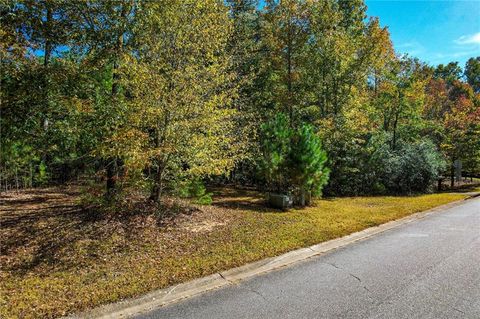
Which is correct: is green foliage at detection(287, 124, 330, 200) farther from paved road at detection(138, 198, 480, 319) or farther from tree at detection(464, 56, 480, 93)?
tree at detection(464, 56, 480, 93)

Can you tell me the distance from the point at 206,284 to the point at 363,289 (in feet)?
6.87

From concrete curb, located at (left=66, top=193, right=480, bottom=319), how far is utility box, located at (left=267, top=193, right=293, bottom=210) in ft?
9.71

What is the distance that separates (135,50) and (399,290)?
679cm

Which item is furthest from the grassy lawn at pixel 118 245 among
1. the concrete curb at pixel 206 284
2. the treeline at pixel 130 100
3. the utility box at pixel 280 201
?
the treeline at pixel 130 100

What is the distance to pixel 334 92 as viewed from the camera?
15562 millimetres

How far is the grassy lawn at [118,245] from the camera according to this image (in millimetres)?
3895

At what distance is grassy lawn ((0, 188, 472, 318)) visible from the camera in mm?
3895

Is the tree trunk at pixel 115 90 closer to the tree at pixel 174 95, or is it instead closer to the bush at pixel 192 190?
the tree at pixel 174 95

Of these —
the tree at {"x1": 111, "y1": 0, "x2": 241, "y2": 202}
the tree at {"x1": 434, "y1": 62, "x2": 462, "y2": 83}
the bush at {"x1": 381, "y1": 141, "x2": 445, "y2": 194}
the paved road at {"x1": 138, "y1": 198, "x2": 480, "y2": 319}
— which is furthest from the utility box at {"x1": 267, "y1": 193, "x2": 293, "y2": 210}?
the tree at {"x1": 434, "y1": 62, "x2": 462, "y2": 83}

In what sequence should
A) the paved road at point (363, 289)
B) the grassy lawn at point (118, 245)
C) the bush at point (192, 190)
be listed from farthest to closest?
the bush at point (192, 190) → the grassy lawn at point (118, 245) → the paved road at point (363, 289)

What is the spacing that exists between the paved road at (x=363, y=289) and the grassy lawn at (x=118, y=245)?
0.69 m

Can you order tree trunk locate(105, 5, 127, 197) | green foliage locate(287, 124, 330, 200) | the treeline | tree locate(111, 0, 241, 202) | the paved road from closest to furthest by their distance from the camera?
1. the paved road
2. the treeline
3. tree locate(111, 0, 241, 202)
4. tree trunk locate(105, 5, 127, 197)
5. green foliage locate(287, 124, 330, 200)

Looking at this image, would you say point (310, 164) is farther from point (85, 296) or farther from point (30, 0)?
point (30, 0)

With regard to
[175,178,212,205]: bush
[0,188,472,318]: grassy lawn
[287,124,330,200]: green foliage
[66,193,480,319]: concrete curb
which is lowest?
[66,193,480,319]: concrete curb
